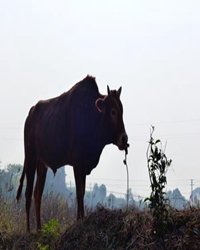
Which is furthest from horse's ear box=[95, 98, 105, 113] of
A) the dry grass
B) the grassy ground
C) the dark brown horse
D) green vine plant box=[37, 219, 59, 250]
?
the dry grass

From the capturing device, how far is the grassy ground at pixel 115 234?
604 cm

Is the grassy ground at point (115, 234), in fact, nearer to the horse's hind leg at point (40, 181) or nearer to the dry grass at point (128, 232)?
the dry grass at point (128, 232)

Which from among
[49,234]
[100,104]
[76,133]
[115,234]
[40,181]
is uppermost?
[100,104]

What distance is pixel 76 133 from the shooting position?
32.1 feet

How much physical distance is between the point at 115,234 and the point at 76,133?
3.20m

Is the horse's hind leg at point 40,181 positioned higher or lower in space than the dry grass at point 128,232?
higher

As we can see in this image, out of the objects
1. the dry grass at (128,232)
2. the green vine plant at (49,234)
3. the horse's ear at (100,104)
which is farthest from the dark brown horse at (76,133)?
the dry grass at (128,232)

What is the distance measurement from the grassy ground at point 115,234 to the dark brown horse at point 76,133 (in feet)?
2.99

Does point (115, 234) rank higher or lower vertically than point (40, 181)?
lower

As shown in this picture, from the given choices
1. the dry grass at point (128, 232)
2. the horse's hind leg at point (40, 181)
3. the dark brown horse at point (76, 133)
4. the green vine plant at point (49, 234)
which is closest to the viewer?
the dry grass at point (128, 232)

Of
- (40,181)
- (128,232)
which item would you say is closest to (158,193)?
(128,232)

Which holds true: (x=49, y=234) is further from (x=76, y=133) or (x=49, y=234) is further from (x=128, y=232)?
(x=76, y=133)

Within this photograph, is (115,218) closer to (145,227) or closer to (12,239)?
(145,227)

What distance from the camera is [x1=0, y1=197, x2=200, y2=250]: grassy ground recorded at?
6.04 meters
